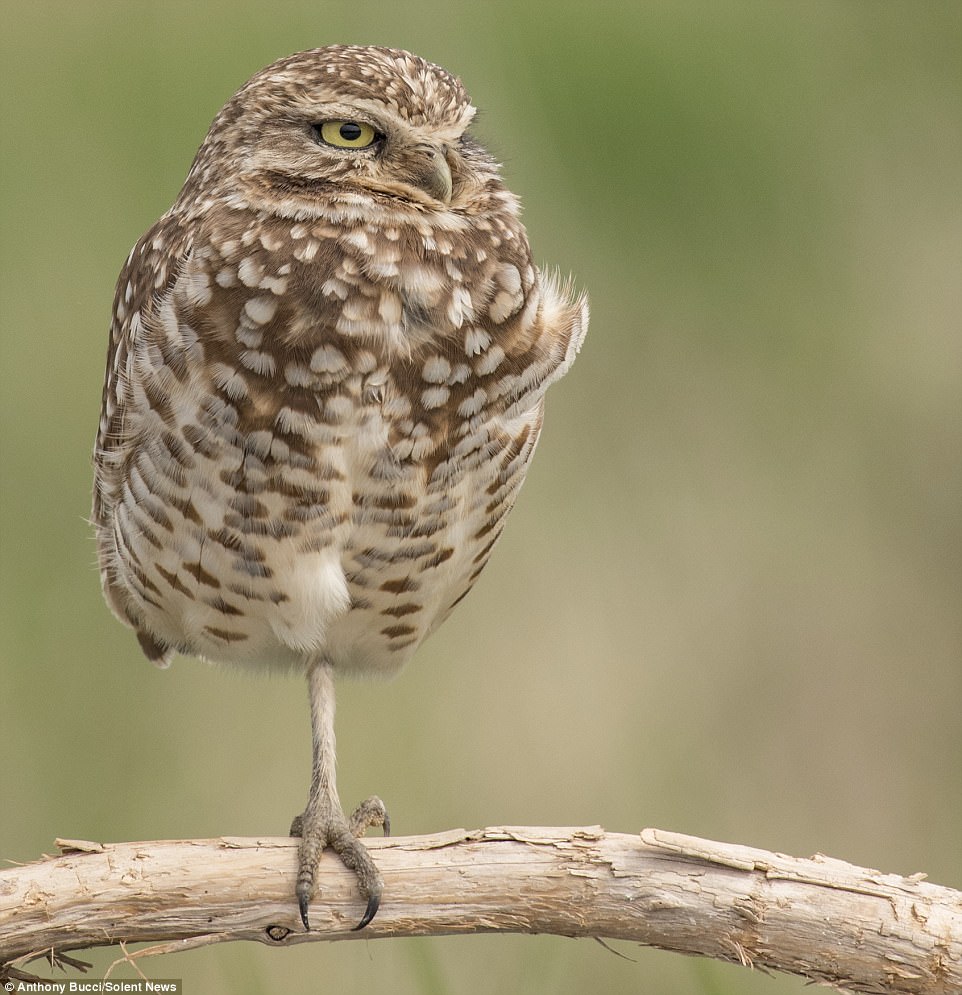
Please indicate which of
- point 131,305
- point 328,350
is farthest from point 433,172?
point 131,305

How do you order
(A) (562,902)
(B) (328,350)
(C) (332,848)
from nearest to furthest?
(A) (562,902), (B) (328,350), (C) (332,848)

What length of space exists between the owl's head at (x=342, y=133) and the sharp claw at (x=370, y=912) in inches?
41.4

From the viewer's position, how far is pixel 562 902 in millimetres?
1994

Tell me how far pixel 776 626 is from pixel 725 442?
548 mm

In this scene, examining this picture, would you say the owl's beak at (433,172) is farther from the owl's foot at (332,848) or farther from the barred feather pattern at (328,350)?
the owl's foot at (332,848)

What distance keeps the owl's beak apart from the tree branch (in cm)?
100

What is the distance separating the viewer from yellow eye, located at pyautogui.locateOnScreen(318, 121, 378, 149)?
2.15 metres

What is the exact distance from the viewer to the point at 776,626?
3.94 metres

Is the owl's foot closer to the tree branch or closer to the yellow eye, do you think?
the tree branch

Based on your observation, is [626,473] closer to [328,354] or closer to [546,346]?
[546,346]

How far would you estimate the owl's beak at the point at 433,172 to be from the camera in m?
2.20

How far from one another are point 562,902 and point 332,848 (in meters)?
0.42

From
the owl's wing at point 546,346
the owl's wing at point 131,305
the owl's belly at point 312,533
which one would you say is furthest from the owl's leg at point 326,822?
the owl's wing at point 546,346

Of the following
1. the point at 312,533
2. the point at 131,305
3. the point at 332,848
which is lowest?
the point at 332,848
